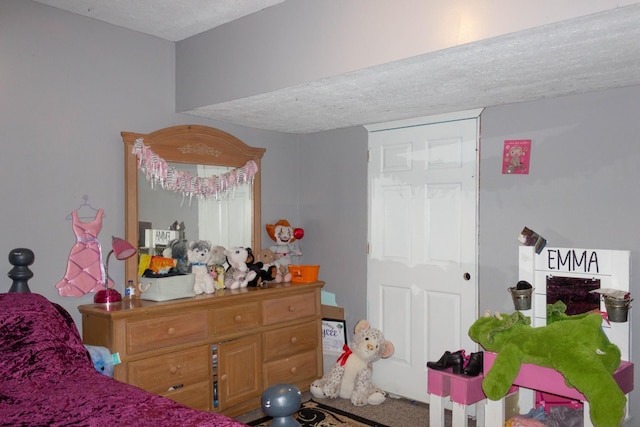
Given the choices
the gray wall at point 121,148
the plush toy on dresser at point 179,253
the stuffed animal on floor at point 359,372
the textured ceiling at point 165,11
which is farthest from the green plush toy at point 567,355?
the textured ceiling at point 165,11

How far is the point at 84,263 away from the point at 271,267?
1347 mm

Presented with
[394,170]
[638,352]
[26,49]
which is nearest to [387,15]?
[394,170]

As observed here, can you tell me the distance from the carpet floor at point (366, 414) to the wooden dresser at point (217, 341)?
0.25 metres

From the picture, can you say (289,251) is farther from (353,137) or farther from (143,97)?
(143,97)

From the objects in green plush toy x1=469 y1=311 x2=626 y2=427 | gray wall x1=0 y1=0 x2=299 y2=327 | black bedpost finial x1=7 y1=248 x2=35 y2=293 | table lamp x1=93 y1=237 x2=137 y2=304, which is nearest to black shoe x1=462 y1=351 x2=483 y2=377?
green plush toy x1=469 y1=311 x2=626 y2=427

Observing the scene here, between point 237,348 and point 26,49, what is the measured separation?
7.19 ft

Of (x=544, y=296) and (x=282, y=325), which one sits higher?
(x=544, y=296)

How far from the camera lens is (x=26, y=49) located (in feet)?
9.11

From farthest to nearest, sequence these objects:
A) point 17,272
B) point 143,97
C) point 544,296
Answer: point 143,97
point 544,296
point 17,272

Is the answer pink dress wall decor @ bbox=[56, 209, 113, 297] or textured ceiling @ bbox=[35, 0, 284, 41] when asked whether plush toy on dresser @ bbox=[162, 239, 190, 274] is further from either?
textured ceiling @ bbox=[35, 0, 284, 41]

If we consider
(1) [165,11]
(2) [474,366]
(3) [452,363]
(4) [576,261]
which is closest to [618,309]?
(4) [576,261]

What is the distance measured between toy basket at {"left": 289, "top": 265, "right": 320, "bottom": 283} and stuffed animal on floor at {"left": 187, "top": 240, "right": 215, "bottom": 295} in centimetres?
72

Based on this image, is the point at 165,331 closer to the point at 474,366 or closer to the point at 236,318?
the point at 236,318

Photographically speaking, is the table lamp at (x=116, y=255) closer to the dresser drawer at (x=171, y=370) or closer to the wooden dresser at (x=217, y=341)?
the wooden dresser at (x=217, y=341)
